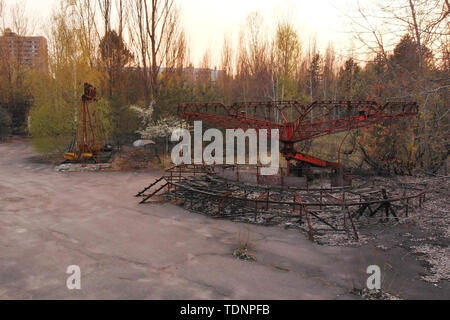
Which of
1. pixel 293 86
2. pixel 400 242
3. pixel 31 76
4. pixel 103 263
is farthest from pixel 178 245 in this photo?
pixel 31 76

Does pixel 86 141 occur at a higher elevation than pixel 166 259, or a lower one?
higher

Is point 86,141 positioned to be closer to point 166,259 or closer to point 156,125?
point 156,125

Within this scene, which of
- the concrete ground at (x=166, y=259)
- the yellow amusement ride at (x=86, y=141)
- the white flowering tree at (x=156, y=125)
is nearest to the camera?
the concrete ground at (x=166, y=259)

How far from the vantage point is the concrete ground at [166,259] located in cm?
656

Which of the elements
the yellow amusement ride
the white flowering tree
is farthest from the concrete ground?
the white flowering tree

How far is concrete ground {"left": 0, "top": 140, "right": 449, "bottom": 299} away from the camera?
656 centimetres

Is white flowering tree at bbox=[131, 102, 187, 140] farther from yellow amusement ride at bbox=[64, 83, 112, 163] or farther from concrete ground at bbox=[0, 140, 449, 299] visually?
concrete ground at bbox=[0, 140, 449, 299]

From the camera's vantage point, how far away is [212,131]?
27.9 meters

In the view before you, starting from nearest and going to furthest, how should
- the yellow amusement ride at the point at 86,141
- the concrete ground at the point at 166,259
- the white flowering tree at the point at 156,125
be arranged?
the concrete ground at the point at 166,259 → the yellow amusement ride at the point at 86,141 → the white flowering tree at the point at 156,125

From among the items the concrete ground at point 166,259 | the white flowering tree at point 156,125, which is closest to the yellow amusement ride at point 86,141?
the white flowering tree at point 156,125

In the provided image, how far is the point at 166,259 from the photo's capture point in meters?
8.09

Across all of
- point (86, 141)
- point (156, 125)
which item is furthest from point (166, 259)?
point (156, 125)

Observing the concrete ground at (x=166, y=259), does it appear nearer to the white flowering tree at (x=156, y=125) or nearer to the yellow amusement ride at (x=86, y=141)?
the yellow amusement ride at (x=86, y=141)
